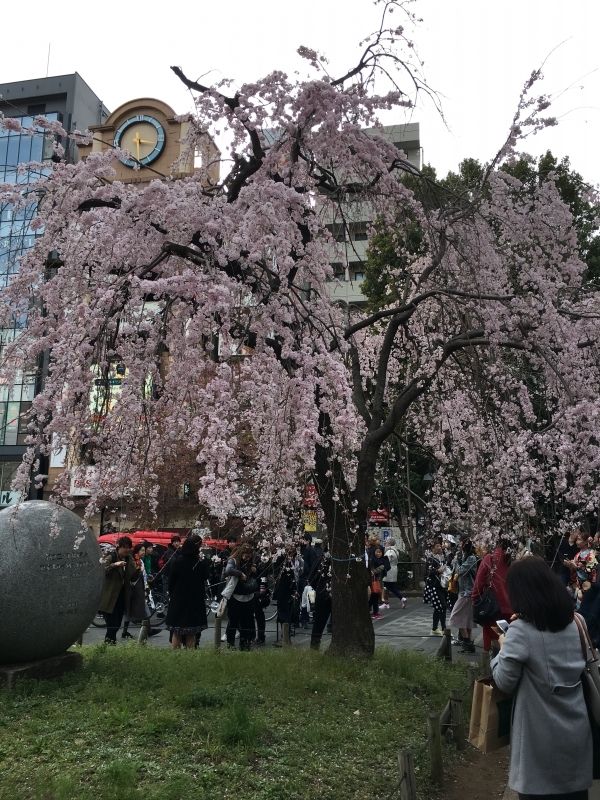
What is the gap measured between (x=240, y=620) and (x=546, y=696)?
801cm

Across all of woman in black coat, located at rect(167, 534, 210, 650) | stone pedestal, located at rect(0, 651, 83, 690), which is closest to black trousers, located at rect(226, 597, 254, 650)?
woman in black coat, located at rect(167, 534, 210, 650)

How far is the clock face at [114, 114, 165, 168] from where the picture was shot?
36.5 metres

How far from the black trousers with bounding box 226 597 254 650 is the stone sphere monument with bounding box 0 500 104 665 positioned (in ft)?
11.7

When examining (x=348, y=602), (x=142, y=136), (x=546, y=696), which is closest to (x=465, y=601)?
(x=348, y=602)

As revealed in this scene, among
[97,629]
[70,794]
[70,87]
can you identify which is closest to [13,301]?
[70,794]

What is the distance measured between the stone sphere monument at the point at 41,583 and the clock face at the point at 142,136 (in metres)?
33.5

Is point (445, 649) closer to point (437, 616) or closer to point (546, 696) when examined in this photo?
point (437, 616)

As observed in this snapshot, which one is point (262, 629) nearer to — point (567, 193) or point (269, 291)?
point (269, 291)

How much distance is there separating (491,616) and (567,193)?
Result: 1271 cm

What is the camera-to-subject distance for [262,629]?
11547mm

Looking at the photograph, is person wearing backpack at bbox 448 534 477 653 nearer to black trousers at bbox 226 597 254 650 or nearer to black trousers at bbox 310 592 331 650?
black trousers at bbox 310 592 331 650

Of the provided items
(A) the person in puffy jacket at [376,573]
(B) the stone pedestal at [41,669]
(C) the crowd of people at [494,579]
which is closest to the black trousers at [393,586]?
(A) the person in puffy jacket at [376,573]

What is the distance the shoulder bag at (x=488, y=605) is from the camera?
845cm

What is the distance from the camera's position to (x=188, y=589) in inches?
353
